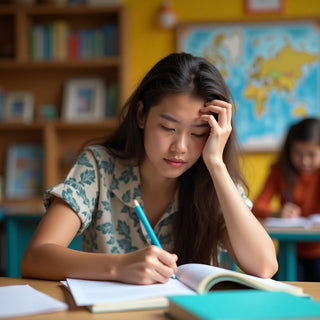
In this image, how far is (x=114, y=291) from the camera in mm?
908

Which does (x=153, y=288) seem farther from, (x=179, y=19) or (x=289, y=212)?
(x=179, y=19)

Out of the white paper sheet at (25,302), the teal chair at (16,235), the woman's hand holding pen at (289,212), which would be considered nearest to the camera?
the white paper sheet at (25,302)

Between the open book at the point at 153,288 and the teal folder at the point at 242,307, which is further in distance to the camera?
the open book at the point at 153,288

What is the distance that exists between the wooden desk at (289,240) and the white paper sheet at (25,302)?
1404 mm

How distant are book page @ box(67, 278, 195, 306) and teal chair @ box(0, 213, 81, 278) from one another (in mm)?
1828

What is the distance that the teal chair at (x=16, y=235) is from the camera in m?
2.76

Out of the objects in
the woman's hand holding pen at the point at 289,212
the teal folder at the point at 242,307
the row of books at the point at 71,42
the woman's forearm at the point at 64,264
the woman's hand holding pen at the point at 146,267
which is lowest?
the woman's hand holding pen at the point at 289,212

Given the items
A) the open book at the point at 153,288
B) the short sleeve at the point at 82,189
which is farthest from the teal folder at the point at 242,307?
the short sleeve at the point at 82,189

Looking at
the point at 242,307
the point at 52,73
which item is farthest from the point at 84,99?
the point at 242,307

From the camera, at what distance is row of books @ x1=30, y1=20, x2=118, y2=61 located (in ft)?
13.4

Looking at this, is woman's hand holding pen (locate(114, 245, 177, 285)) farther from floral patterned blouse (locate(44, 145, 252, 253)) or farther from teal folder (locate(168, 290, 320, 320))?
floral patterned blouse (locate(44, 145, 252, 253))

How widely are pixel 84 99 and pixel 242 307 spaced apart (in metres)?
3.60

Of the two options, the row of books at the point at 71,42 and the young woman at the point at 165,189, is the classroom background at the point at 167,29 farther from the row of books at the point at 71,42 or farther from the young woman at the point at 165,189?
the young woman at the point at 165,189

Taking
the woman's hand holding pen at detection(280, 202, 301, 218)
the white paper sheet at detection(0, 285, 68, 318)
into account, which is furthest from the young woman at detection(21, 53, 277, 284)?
the woman's hand holding pen at detection(280, 202, 301, 218)
